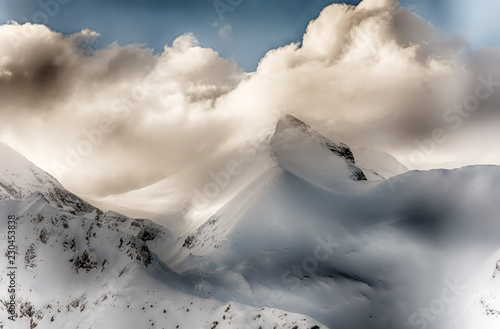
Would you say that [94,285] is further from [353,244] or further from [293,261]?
[353,244]

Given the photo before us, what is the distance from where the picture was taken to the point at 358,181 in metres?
199

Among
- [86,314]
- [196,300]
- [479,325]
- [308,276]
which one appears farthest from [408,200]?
[86,314]

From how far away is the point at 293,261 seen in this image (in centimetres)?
14588

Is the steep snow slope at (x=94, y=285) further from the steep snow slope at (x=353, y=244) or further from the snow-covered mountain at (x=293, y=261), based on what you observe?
the steep snow slope at (x=353, y=244)

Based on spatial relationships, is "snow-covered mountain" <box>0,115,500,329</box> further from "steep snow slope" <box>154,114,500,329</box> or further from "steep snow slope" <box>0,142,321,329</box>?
"steep snow slope" <box>154,114,500,329</box>

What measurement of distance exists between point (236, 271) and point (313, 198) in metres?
51.8

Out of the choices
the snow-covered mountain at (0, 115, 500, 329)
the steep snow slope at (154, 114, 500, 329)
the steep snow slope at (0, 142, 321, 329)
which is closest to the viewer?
the steep snow slope at (0, 142, 321, 329)

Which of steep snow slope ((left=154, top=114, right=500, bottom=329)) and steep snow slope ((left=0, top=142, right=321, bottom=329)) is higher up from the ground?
steep snow slope ((left=154, top=114, right=500, bottom=329))

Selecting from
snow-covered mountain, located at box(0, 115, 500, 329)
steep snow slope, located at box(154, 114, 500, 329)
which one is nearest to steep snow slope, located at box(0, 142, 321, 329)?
snow-covered mountain, located at box(0, 115, 500, 329)

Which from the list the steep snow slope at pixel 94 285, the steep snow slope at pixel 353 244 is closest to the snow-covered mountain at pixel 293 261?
the steep snow slope at pixel 94 285

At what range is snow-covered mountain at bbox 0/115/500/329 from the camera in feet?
272

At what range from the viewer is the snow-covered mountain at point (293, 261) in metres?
82.9

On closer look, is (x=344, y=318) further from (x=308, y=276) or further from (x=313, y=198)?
(x=313, y=198)

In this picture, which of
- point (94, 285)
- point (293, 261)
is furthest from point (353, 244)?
point (94, 285)
